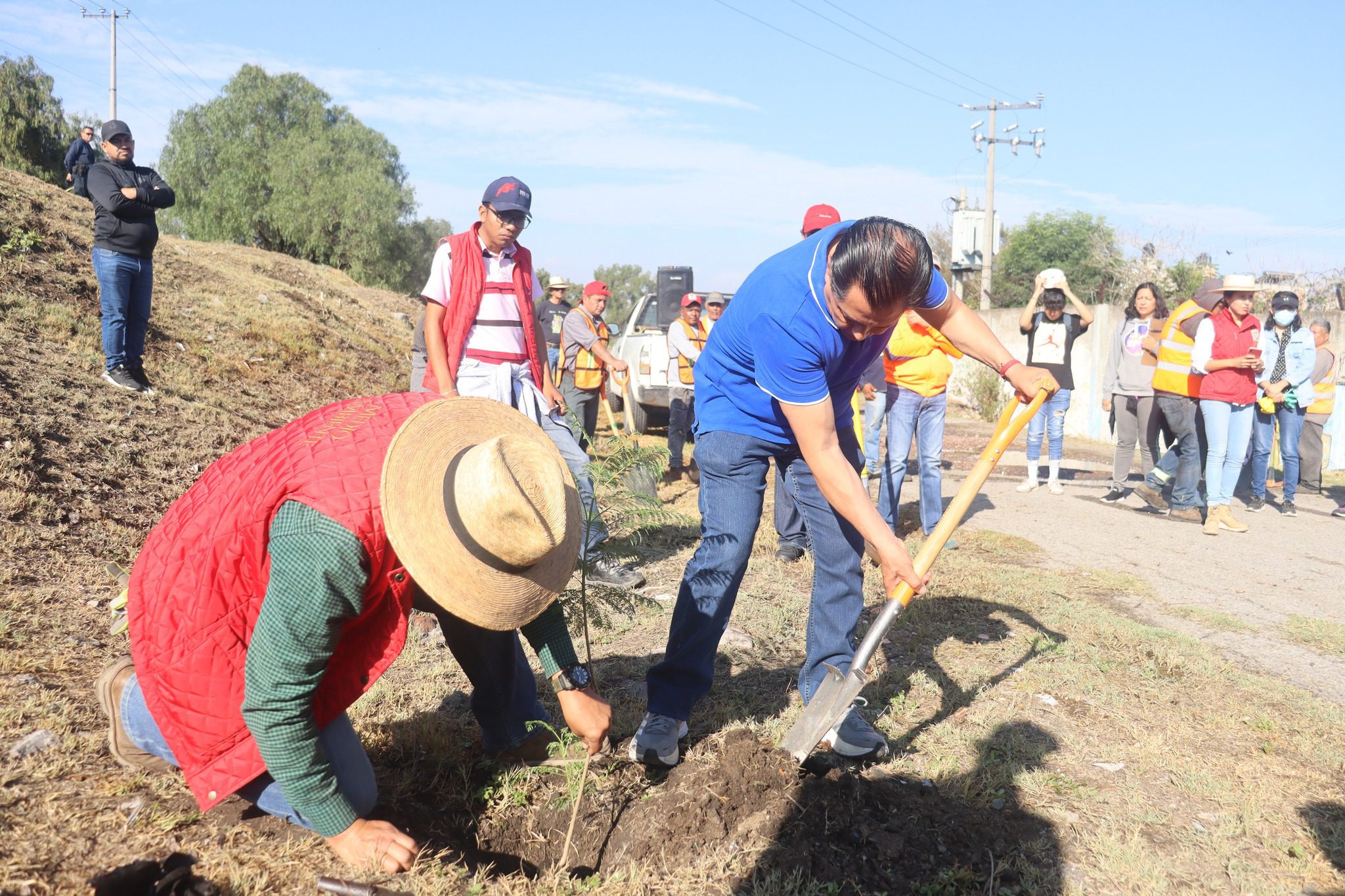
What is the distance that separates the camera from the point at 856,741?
329cm

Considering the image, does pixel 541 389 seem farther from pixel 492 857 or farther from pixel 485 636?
pixel 492 857

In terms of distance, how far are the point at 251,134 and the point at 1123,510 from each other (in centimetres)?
3788

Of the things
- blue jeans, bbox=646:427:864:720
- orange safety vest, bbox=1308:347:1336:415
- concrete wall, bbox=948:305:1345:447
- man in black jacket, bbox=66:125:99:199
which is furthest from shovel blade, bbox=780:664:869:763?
man in black jacket, bbox=66:125:99:199

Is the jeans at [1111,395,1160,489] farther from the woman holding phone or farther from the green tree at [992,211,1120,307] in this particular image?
the green tree at [992,211,1120,307]

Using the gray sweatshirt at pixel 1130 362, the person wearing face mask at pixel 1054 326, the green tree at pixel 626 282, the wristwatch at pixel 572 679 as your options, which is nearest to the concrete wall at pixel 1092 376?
the gray sweatshirt at pixel 1130 362

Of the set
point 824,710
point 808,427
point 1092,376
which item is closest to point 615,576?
point 824,710

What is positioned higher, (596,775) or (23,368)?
(23,368)

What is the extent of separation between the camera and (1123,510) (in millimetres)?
8852

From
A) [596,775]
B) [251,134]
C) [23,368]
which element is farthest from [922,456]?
[251,134]

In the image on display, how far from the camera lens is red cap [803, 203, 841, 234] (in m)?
6.02

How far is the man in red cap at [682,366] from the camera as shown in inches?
389

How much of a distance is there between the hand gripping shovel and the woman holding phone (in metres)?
5.64

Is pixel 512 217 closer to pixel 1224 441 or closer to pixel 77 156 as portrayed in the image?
pixel 1224 441

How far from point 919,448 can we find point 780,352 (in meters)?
4.23
